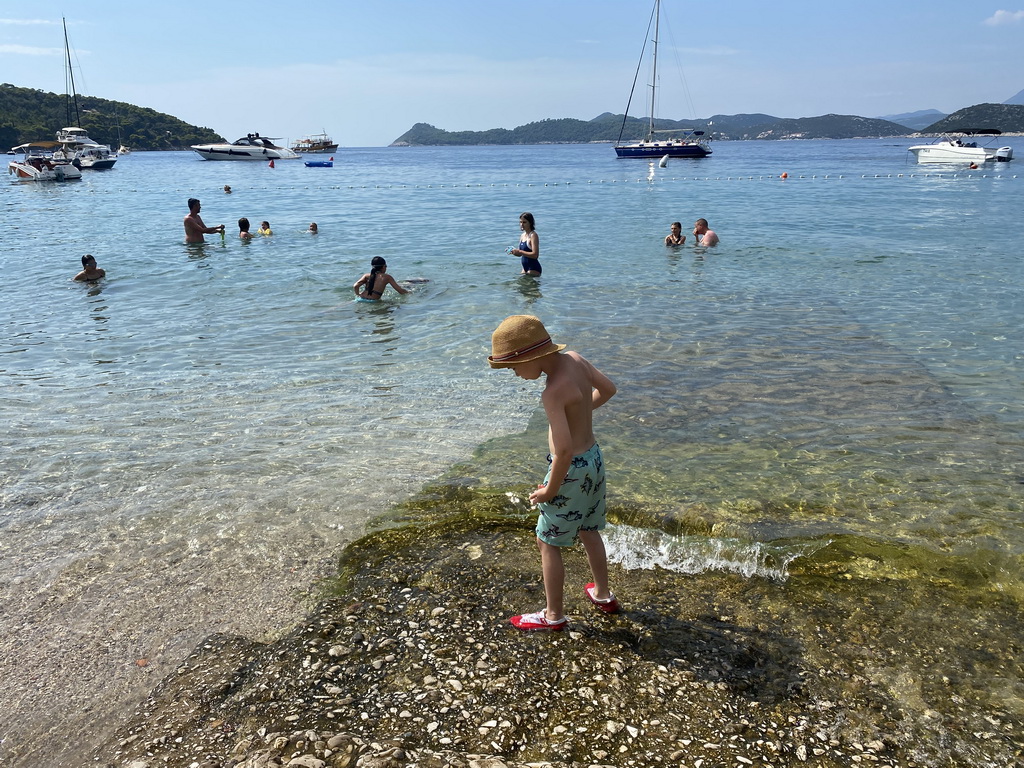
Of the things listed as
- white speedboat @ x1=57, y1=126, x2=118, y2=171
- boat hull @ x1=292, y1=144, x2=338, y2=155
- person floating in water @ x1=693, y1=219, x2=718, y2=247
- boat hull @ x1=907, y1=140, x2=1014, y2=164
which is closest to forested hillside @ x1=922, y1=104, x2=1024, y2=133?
boat hull @ x1=907, y1=140, x2=1014, y2=164

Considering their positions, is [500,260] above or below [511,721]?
above

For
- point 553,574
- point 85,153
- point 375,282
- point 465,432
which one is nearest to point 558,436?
point 553,574

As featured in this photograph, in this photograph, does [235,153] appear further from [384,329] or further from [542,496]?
[542,496]

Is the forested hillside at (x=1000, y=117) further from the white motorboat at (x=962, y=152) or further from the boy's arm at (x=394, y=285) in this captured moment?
the boy's arm at (x=394, y=285)

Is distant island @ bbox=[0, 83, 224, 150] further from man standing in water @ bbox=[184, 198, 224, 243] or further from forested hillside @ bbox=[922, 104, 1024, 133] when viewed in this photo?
forested hillside @ bbox=[922, 104, 1024, 133]

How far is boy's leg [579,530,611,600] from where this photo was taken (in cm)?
414

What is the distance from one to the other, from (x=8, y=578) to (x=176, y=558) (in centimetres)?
119

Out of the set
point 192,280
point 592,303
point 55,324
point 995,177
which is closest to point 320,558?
point 592,303

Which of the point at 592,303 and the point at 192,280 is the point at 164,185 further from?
the point at 592,303

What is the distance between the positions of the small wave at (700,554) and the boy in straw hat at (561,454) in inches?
36.2

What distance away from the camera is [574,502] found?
12.8 ft

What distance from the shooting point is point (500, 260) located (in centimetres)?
1928

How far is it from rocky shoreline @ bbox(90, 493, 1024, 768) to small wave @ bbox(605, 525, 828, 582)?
28 centimetres

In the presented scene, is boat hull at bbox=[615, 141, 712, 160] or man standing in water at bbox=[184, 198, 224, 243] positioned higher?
boat hull at bbox=[615, 141, 712, 160]
